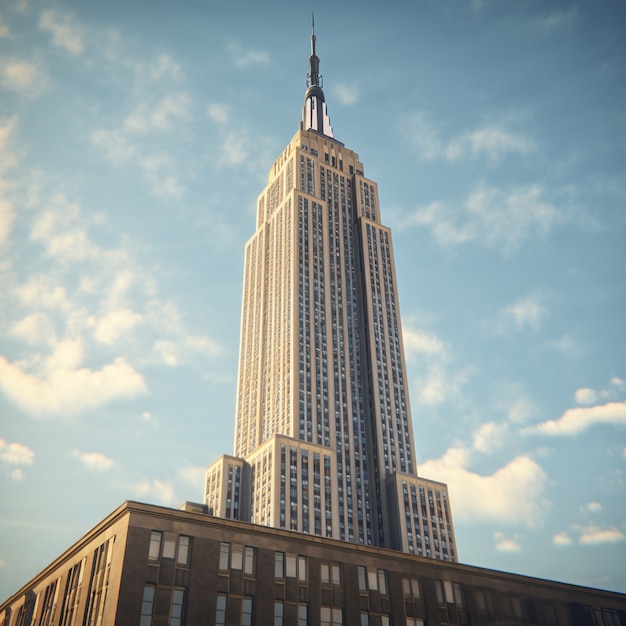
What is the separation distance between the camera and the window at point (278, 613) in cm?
5691

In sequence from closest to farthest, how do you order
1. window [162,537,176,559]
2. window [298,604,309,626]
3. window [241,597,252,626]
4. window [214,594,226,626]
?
window [214,594,226,626] < window [162,537,176,559] < window [241,597,252,626] < window [298,604,309,626]

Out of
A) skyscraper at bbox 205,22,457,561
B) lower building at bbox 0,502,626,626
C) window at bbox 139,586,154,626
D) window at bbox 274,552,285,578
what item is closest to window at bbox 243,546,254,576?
lower building at bbox 0,502,626,626

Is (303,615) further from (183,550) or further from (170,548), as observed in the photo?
(170,548)

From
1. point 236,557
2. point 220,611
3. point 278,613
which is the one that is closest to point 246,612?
point 220,611

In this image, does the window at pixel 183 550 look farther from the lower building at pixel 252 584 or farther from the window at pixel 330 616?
the window at pixel 330 616

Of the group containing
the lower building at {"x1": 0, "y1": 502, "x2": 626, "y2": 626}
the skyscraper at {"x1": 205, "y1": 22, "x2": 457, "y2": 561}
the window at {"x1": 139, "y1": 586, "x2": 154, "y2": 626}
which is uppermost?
the skyscraper at {"x1": 205, "y1": 22, "x2": 457, "y2": 561}

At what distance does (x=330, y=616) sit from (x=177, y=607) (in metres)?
14.3

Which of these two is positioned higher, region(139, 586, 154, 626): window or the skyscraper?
the skyscraper

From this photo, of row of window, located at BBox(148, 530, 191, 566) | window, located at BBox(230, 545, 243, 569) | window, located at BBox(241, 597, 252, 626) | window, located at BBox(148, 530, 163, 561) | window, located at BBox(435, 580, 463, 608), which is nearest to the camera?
window, located at BBox(148, 530, 163, 561)

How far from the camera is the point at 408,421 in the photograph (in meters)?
178

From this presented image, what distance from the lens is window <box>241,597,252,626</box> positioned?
55.4 meters

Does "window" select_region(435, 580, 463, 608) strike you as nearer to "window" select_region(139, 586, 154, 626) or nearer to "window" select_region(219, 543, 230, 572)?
"window" select_region(219, 543, 230, 572)

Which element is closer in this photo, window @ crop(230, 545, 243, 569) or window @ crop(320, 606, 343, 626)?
window @ crop(230, 545, 243, 569)

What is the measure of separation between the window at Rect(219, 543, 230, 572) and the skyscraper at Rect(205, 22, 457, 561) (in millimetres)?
85526
